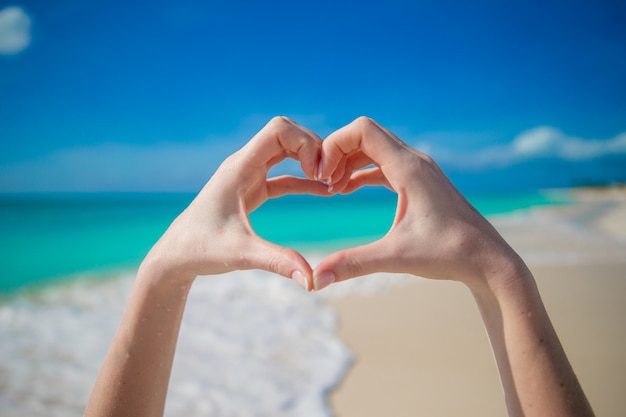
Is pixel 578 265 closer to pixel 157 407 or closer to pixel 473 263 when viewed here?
pixel 473 263

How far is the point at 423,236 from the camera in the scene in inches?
46.0

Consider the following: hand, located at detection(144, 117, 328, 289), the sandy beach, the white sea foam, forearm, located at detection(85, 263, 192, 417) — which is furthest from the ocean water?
hand, located at detection(144, 117, 328, 289)

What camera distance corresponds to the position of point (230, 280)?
23.1 ft

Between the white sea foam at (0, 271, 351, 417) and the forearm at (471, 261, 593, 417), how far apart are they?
2.17 m

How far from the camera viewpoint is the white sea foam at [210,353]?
3285mm

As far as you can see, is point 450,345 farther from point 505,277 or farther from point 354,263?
point 354,263

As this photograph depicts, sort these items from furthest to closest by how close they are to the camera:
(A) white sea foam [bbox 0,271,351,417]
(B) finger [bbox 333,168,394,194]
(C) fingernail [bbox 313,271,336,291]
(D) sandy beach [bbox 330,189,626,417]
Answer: (A) white sea foam [bbox 0,271,351,417], (D) sandy beach [bbox 330,189,626,417], (B) finger [bbox 333,168,394,194], (C) fingernail [bbox 313,271,336,291]

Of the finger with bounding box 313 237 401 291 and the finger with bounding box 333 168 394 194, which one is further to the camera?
the finger with bounding box 333 168 394 194

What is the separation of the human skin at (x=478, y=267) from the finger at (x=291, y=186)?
1.82ft

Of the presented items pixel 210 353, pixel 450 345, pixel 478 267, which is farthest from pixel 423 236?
pixel 210 353

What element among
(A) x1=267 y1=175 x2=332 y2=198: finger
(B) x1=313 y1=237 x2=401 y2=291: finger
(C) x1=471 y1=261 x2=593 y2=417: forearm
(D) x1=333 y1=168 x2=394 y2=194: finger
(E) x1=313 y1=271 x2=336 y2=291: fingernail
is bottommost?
(C) x1=471 y1=261 x2=593 y2=417: forearm

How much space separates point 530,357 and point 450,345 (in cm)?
319

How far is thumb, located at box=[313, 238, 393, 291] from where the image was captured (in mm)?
1078

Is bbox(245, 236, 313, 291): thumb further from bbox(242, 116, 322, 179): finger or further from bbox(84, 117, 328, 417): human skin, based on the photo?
bbox(242, 116, 322, 179): finger
